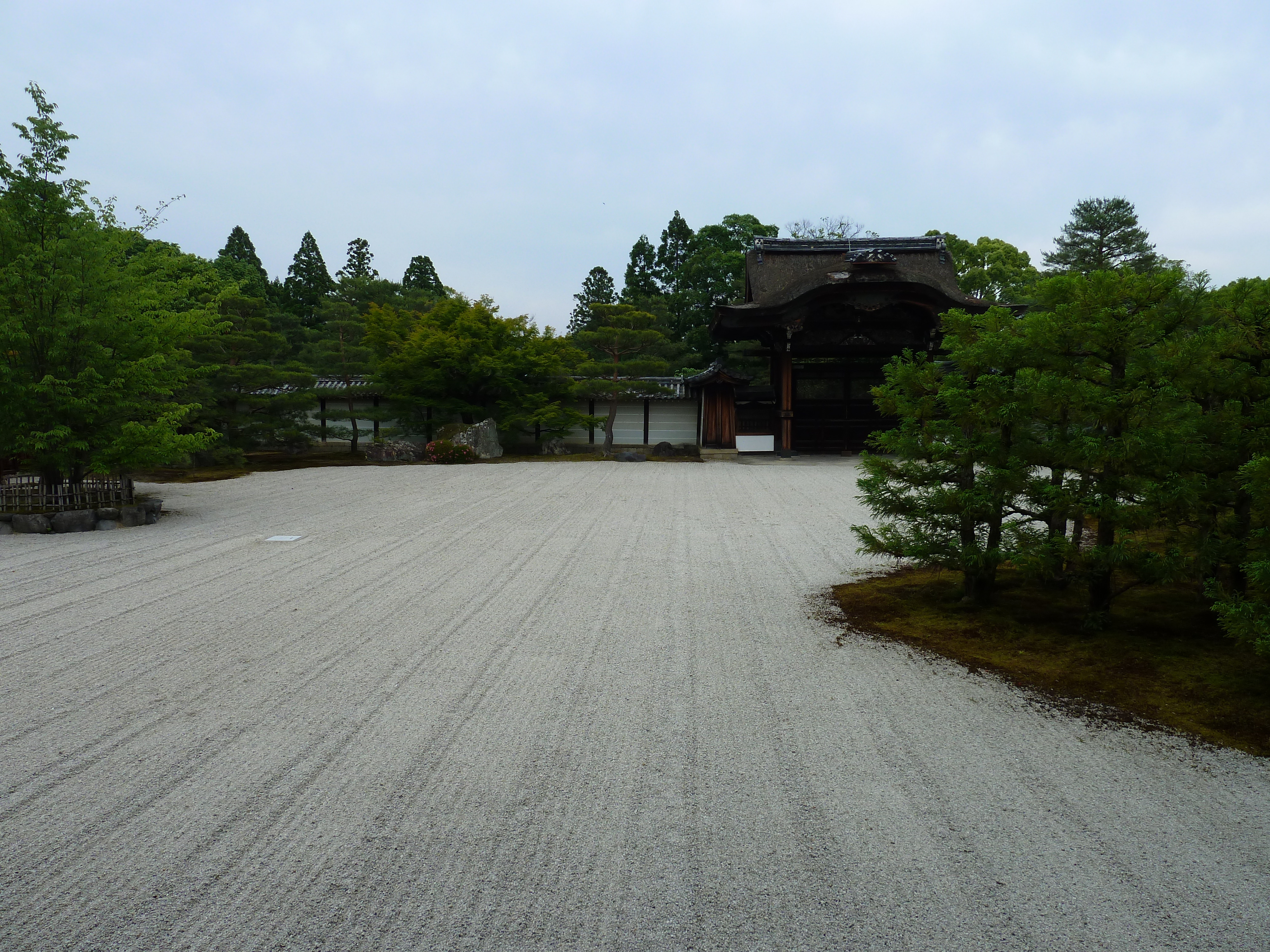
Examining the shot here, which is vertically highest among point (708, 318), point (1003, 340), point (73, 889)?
point (708, 318)

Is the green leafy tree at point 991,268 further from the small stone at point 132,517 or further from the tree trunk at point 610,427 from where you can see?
the small stone at point 132,517

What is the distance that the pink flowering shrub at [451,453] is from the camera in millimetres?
17203

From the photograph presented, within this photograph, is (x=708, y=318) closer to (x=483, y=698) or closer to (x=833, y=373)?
(x=833, y=373)

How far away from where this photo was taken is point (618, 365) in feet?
63.5

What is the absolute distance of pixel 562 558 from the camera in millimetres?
6832

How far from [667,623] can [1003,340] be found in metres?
2.73

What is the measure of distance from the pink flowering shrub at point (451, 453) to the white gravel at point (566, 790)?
11644 mm

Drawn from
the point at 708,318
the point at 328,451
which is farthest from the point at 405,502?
the point at 708,318

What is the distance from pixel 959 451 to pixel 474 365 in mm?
14850

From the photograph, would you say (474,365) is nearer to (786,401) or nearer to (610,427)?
(610,427)

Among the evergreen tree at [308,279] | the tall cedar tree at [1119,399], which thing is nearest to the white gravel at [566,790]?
the tall cedar tree at [1119,399]

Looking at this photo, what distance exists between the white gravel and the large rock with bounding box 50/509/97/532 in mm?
3035

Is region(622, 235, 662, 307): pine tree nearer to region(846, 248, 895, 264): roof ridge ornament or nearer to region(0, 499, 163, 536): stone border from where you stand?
region(846, 248, 895, 264): roof ridge ornament

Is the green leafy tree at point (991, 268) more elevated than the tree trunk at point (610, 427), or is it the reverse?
the green leafy tree at point (991, 268)
